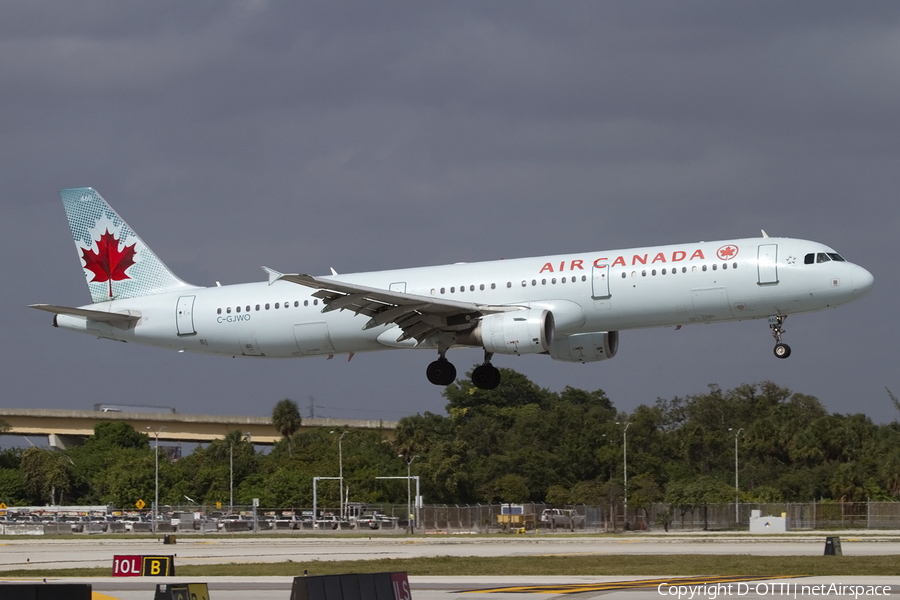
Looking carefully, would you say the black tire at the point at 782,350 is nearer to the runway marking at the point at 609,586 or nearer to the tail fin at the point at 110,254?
the runway marking at the point at 609,586

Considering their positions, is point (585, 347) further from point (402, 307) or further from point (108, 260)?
point (108, 260)

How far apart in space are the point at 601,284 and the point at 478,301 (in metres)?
4.51

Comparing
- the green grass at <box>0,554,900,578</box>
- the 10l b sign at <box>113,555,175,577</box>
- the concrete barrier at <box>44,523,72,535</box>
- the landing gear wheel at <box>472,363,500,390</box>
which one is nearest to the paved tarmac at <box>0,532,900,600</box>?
the 10l b sign at <box>113,555,175,577</box>

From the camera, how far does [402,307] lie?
38.2m

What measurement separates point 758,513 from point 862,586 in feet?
132

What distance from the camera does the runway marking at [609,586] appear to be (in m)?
27.6

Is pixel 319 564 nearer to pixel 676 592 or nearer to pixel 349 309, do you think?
pixel 349 309

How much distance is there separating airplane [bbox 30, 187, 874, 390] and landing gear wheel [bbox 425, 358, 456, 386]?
5cm

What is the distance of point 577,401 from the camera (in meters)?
149

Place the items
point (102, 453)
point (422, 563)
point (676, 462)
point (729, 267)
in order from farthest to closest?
point (102, 453), point (676, 462), point (422, 563), point (729, 267)

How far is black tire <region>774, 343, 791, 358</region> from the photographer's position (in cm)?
3760

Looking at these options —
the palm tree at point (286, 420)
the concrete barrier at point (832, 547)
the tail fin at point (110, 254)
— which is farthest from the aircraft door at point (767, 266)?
the palm tree at point (286, 420)

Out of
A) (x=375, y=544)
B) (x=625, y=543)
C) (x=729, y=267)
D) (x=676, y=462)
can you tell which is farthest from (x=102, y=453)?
(x=729, y=267)

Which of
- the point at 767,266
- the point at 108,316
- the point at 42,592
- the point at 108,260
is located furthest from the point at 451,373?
the point at 42,592
